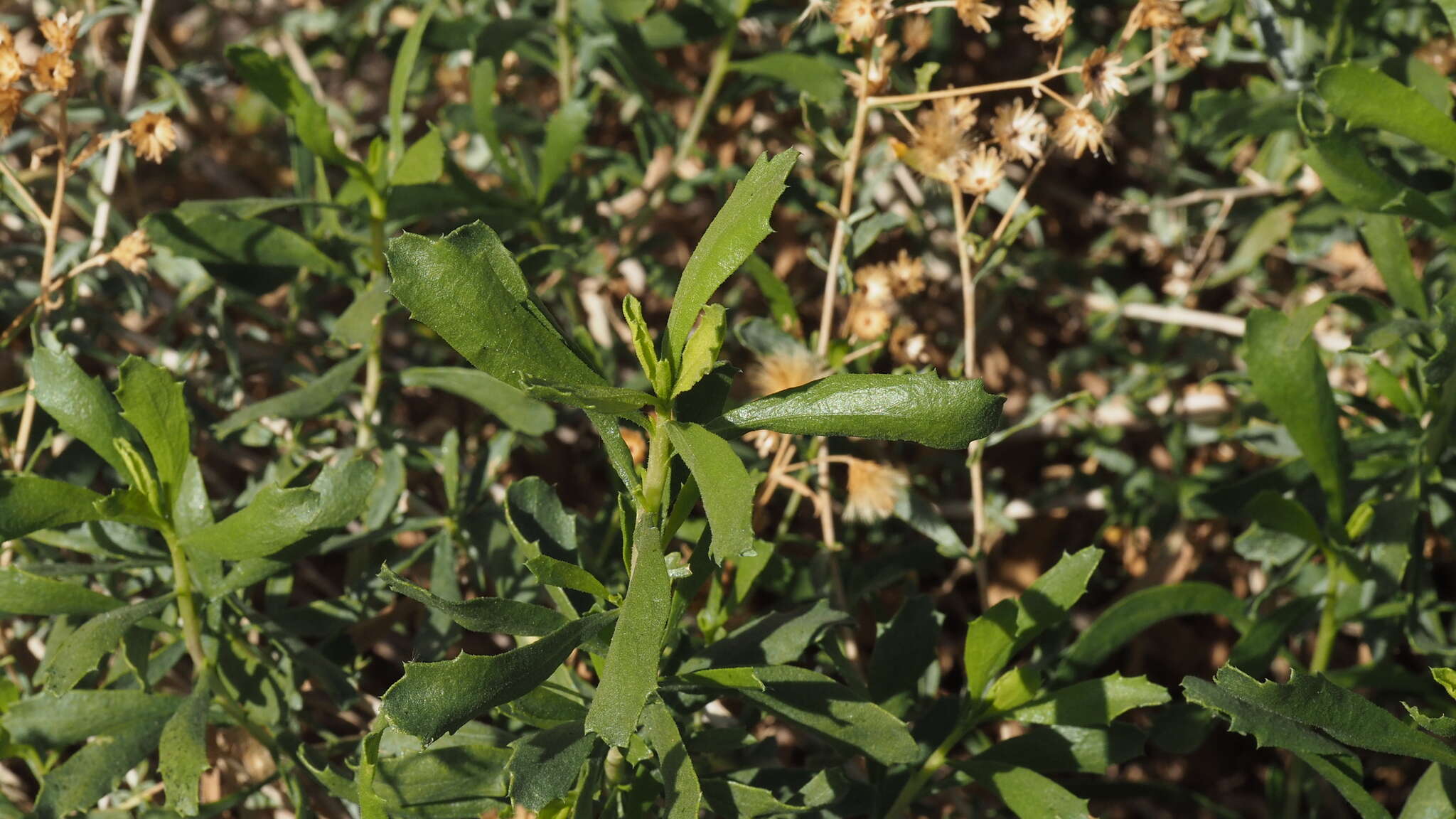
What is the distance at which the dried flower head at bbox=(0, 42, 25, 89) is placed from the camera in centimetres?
170

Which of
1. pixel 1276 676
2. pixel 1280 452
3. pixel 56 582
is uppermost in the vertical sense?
pixel 56 582

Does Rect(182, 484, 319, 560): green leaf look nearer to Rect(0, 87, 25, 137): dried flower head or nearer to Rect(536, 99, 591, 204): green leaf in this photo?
Rect(0, 87, 25, 137): dried flower head

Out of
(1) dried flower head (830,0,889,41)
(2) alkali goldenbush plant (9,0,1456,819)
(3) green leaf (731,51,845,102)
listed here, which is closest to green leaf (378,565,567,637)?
(2) alkali goldenbush plant (9,0,1456,819)

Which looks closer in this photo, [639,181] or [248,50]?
[248,50]

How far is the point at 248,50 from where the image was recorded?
5.96 feet

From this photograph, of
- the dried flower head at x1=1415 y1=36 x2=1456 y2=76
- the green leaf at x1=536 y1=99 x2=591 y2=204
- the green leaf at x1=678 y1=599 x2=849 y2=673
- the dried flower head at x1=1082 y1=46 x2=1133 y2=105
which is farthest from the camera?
the dried flower head at x1=1415 y1=36 x2=1456 y2=76

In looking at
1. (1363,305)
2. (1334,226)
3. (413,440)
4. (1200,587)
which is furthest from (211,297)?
(1334,226)

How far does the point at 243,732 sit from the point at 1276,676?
6.30ft

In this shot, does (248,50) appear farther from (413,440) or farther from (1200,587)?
(1200,587)

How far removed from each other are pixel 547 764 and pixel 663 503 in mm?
300

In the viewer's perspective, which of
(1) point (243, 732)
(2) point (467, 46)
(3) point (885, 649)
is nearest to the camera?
(3) point (885, 649)

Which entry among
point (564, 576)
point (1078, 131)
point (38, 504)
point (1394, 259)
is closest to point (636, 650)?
point (564, 576)

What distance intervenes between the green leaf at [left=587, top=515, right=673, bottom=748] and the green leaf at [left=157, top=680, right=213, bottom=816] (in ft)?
Answer: 2.03

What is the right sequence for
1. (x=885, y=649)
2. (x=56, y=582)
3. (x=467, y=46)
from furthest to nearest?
(x=467, y=46)
(x=885, y=649)
(x=56, y=582)
